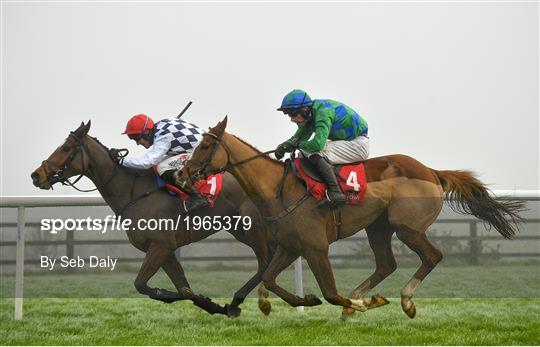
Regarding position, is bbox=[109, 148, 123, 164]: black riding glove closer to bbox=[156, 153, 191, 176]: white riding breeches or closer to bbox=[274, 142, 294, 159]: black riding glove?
bbox=[156, 153, 191, 176]: white riding breeches

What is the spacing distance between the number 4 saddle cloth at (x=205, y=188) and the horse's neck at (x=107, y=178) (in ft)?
0.92

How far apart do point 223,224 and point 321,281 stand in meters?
1.28

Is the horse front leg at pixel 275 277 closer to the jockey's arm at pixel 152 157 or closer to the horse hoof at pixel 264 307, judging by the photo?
the horse hoof at pixel 264 307

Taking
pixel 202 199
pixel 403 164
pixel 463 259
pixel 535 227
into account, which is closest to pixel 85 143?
pixel 202 199

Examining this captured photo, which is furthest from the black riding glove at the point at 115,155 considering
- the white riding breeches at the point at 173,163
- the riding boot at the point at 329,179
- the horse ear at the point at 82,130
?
the riding boot at the point at 329,179

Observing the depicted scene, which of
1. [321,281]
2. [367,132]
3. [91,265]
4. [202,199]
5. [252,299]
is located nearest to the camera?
[321,281]

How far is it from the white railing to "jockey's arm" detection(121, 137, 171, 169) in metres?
0.57

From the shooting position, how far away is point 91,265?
6.47 m

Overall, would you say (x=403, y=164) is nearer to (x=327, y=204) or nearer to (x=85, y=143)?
(x=327, y=204)

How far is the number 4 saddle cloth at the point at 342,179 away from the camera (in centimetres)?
546

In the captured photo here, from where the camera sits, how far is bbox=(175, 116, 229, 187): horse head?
507 cm

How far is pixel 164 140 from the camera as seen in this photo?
5816mm

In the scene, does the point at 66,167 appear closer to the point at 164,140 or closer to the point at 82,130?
the point at 82,130

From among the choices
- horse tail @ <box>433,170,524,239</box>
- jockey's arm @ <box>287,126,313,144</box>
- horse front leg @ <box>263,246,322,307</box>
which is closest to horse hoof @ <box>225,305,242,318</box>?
horse front leg @ <box>263,246,322,307</box>
